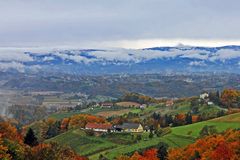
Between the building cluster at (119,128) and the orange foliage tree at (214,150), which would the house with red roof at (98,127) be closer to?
the building cluster at (119,128)

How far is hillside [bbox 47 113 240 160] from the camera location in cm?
10869

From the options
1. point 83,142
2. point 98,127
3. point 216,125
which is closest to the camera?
point 216,125

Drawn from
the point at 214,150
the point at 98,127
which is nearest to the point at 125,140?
the point at 98,127

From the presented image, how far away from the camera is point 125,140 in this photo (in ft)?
398

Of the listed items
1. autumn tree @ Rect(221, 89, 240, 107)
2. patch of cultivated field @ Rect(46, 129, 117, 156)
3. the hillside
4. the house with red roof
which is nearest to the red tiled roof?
the house with red roof

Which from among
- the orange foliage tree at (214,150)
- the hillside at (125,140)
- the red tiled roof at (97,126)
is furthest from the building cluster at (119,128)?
the orange foliage tree at (214,150)

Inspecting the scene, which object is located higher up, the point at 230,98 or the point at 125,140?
the point at 230,98

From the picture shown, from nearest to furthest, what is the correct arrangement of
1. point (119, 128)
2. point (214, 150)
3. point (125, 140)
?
point (214, 150) → point (125, 140) → point (119, 128)

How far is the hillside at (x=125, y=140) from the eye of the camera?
109 meters

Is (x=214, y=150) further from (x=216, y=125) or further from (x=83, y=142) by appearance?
(x=83, y=142)

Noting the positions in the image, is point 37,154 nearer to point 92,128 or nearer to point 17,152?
point 17,152

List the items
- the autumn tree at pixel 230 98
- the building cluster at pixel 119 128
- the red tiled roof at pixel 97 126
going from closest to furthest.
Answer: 1. the building cluster at pixel 119 128
2. the red tiled roof at pixel 97 126
3. the autumn tree at pixel 230 98

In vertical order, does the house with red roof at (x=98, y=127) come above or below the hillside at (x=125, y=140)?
below

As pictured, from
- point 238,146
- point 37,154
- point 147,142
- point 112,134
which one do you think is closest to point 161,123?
point 112,134
